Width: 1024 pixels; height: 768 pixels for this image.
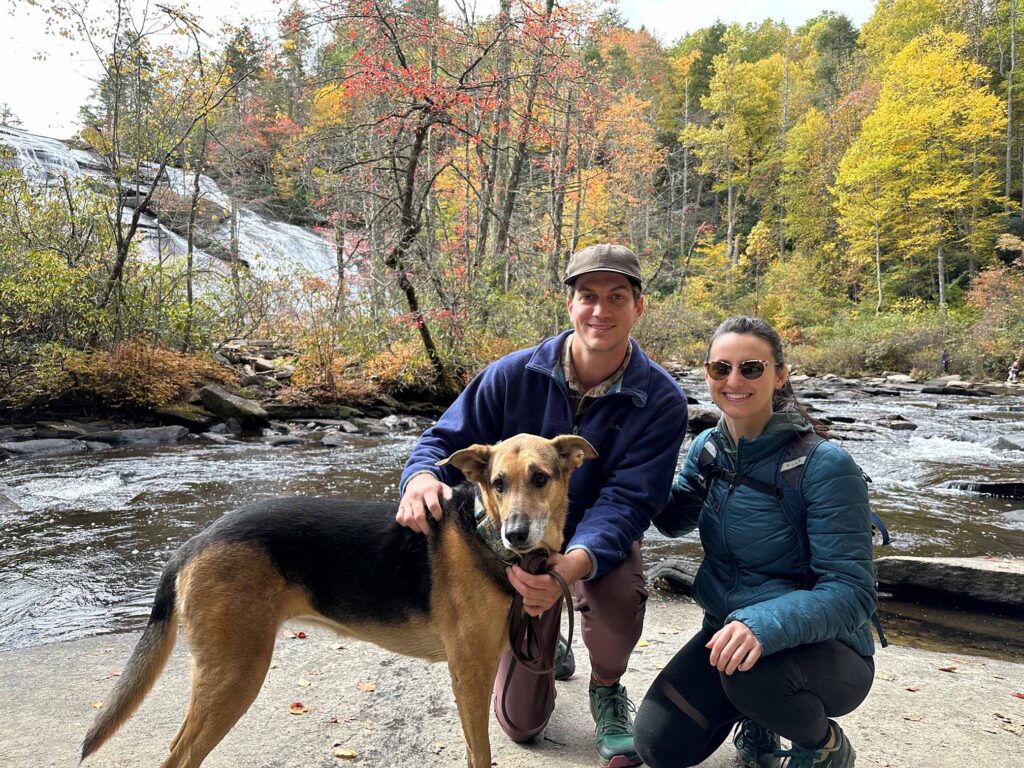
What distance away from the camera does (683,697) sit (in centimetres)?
259

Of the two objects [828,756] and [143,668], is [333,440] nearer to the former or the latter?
[143,668]

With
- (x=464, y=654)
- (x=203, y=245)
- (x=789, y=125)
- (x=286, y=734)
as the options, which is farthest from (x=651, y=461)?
(x=789, y=125)

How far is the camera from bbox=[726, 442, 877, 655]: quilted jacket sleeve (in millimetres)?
2207

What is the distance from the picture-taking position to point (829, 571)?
2.34m

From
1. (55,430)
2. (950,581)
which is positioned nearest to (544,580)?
(950,581)

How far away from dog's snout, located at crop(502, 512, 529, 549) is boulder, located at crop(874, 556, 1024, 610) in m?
4.39

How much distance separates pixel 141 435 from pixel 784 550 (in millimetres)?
11459

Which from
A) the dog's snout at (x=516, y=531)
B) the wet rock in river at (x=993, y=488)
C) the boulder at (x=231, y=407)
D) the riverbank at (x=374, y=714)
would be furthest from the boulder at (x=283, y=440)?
the wet rock in river at (x=993, y=488)

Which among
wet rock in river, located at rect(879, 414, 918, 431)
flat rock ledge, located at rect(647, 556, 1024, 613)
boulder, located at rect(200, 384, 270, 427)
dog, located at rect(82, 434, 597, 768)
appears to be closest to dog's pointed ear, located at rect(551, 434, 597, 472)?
dog, located at rect(82, 434, 597, 768)

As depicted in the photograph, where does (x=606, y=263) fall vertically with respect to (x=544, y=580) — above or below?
above

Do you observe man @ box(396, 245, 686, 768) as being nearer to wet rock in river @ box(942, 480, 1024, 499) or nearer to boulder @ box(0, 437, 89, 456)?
wet rock in river @ box(942, 480, 1024, 499)

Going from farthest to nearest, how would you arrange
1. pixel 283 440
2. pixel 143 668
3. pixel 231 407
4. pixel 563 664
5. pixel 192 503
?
pixel 231 407, pixel 283 440, pixel 192 503, pixel 563 664, pixel 143 668

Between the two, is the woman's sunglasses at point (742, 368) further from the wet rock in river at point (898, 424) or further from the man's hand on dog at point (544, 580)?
the wet rock in river at point (898, 424)

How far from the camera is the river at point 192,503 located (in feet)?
15.9
